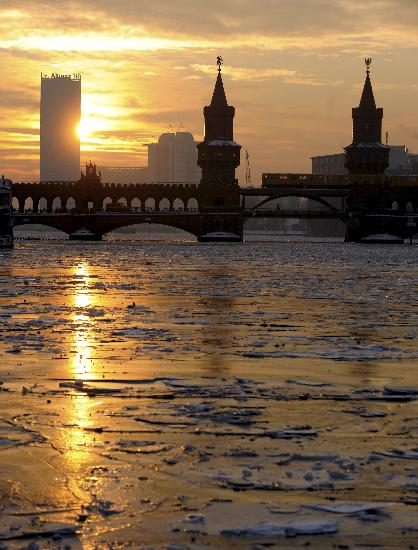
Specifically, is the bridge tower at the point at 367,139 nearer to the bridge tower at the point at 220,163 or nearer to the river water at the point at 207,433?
the bridge tower at the point at 220,163

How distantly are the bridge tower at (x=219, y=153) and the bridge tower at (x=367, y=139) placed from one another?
1773cm

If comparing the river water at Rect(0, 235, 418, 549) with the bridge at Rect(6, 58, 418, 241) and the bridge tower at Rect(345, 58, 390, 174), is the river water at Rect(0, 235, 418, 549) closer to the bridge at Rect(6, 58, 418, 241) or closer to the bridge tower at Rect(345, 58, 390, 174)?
the bridge at Rect(6, 58, 418, 241)

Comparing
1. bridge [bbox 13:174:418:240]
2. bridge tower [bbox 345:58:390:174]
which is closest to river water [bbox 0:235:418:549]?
bridge [bbox 13:174:418:240]

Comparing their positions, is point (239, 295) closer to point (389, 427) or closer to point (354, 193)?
point (389, 427)

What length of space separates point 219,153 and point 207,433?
144 metres

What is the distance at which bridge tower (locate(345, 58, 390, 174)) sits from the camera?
159 meters

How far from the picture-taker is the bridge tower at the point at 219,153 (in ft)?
508

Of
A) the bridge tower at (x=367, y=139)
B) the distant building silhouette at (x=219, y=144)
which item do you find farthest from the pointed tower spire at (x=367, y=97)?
the distant building silhouette at (x=219, y=144)

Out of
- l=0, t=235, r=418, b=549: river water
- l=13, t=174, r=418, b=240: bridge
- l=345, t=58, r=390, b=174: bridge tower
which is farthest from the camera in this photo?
l=345, t=58, r=390, b=174: bridge tower

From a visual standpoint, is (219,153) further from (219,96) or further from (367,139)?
(367,139)

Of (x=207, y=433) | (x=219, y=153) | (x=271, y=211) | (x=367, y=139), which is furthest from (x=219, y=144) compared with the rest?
(x=207, y=433)

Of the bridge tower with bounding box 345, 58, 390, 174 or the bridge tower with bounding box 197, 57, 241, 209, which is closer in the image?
the bridge tower with bounding box 197, 57, 241, 209

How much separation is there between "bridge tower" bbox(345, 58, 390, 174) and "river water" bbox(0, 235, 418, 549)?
136 m

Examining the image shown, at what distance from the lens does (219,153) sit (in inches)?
6097
